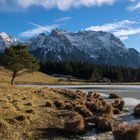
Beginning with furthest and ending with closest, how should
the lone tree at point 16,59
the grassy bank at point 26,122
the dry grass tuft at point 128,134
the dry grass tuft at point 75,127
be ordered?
the lone tree at point 16,59, the dry grass tuft at point 75,127, the grassy bank at point 26,122, the dry grass tuft at point 128,134

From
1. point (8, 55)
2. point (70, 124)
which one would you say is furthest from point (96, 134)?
point (8, 55)

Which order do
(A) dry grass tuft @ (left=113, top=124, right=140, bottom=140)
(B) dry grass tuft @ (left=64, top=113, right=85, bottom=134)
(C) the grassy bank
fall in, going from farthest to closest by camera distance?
(B) dry grass tuft @ (left=64, top=113, right=85, bottom=134) < (C) the grassy bank < (A) dry grass tuft @ (left=113, top=124, right=140, bottom=140)

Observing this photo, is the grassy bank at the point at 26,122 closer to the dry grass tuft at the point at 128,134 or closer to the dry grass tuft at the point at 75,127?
the dry grass tuft at the point at 75,127

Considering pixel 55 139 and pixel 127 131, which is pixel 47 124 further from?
pixel 127 131

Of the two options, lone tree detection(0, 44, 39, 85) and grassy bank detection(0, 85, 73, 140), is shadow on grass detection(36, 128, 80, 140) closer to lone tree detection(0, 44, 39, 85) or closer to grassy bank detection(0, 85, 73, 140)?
grassy bank detection(0, 85, 73, 140)

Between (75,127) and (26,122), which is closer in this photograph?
(75,127)

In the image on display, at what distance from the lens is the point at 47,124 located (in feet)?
92.0

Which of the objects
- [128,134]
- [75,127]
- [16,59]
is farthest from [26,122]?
[16,59]

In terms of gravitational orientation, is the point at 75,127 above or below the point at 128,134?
below

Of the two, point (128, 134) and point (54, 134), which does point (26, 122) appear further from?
point (128, 134)

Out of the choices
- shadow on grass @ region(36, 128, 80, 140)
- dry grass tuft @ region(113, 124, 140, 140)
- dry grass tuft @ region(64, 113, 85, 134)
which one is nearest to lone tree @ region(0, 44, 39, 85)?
shadow on grass @ region(36, 128, 80, 140)

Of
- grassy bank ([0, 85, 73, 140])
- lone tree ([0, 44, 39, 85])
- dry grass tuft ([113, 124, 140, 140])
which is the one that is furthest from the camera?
lone tree ([0, 44, 39, 85])

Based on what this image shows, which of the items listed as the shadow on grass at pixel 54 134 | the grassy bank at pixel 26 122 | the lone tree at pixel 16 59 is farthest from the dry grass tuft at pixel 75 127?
the lone tree at pixel 16 59

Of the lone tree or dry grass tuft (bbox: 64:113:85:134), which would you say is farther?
the lone tree
